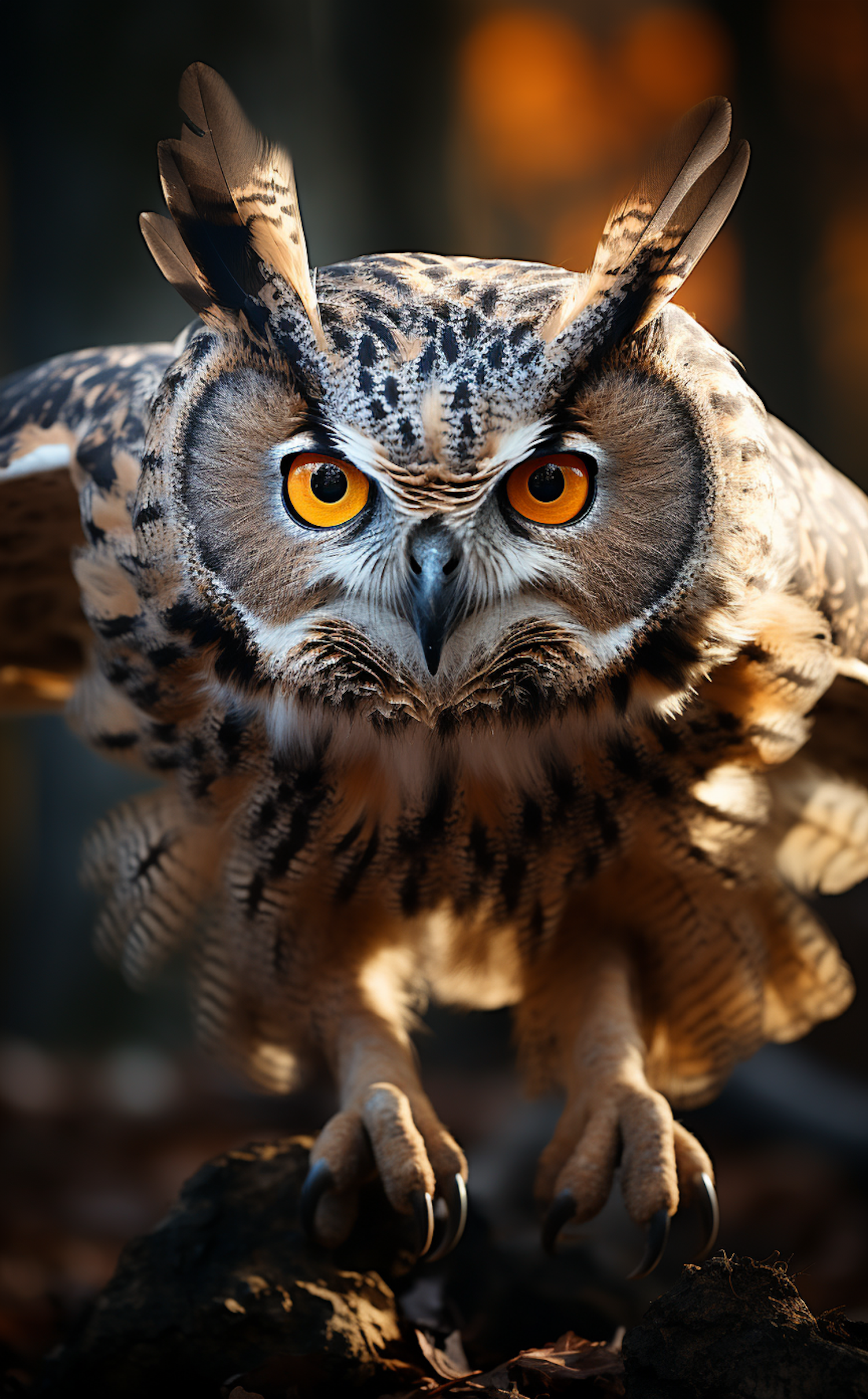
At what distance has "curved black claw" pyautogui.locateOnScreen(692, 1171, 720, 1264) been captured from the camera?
1.12 metres

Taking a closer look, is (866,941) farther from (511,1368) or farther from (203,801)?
(203,801)

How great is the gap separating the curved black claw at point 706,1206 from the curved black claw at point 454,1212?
0.28 meters

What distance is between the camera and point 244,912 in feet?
4.02

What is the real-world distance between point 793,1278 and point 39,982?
94.3 inches

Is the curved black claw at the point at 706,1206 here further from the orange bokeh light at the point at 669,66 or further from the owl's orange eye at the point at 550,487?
the orange bokeh light at the point at 669,66

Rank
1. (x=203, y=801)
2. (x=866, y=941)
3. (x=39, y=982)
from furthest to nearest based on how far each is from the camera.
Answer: (x=39, y=982)
(x=866, y=941)
(x=203, y=801)

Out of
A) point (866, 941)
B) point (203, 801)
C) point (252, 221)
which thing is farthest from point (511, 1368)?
point (866, 941)

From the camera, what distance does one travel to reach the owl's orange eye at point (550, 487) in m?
0.84

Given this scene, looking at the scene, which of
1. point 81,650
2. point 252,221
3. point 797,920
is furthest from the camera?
point 81,650

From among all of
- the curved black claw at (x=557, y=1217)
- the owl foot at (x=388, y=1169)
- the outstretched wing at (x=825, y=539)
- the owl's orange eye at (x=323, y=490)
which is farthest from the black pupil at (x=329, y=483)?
the curved black claw at (x=557, y=1217)

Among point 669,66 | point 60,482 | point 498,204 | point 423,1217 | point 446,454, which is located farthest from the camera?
point 498,204

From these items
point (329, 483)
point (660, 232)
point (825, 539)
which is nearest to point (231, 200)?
point (329, 483)

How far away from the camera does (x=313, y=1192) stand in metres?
1.08

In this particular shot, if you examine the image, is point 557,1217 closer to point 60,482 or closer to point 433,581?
point 433,581
